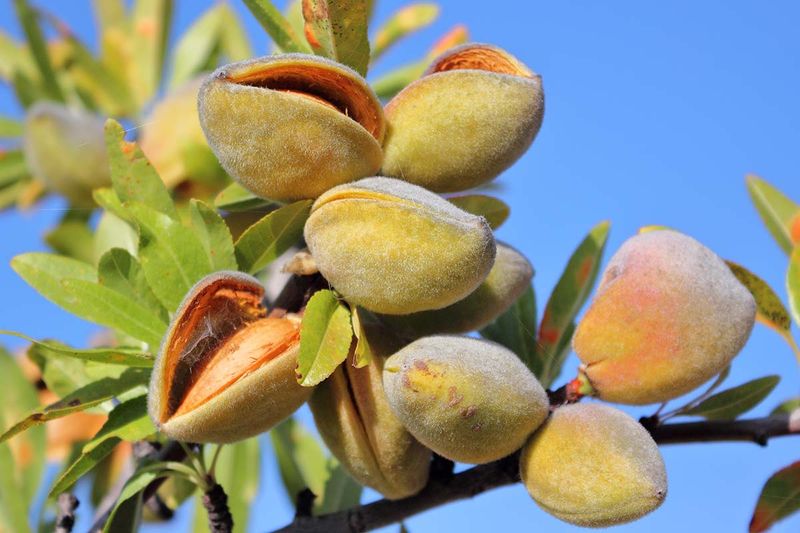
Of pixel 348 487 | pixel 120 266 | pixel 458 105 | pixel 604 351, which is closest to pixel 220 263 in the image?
pixel 120 266

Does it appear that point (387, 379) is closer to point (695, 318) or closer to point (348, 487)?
point (695, 318)

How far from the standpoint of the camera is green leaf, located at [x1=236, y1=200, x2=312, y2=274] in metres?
1.13

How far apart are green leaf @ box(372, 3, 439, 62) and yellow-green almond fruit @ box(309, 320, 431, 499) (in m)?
1.50

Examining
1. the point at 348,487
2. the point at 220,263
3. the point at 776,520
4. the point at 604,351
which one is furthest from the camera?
the point at 348,487

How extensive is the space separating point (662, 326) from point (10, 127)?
2.32 meters

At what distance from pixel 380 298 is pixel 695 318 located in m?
0.38

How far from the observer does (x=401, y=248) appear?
3.28 ft

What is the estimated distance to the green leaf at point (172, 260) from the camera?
1.24 metres

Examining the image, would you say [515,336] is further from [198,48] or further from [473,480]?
[198,48]

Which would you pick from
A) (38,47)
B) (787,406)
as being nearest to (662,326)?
(787,406)

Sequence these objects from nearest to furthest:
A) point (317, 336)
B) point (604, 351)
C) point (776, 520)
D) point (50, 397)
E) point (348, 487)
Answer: point (317, 336) < point (604, 351) < point (776, 520) < point (348, 487) < point (50, 397)

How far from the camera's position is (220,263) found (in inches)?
48.5

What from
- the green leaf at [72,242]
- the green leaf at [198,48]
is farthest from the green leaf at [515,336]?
the green leaf at [198,48]

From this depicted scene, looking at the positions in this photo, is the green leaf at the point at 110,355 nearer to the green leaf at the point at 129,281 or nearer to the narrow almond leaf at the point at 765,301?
the green leaf at the point at 129,281
